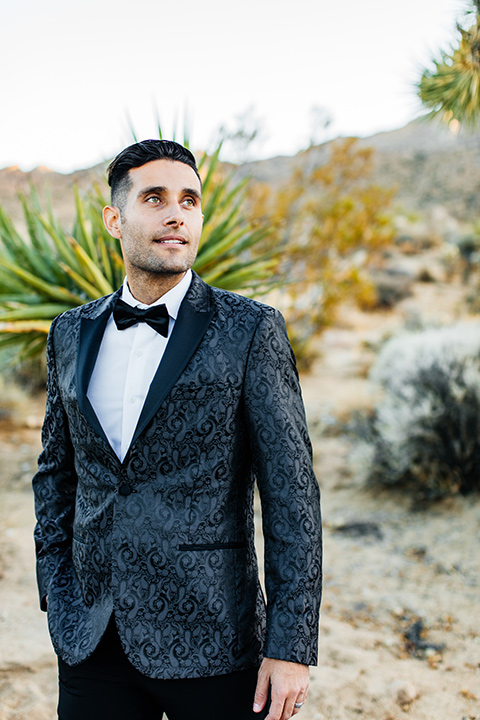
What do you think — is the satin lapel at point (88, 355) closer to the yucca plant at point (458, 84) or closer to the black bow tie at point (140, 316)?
the black bow tie at point (140, 316)

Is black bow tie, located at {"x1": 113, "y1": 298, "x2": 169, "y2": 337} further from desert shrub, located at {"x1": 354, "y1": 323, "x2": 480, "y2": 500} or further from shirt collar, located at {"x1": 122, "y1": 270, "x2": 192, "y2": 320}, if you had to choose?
desert shrub, located at {"x1": 354, "y1": 323, "x2": 480, "y2": 500}

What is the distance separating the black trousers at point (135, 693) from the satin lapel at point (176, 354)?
1.83 feet

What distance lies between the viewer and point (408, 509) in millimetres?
5406

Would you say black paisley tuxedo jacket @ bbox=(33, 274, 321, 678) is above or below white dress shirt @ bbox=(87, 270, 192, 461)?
below

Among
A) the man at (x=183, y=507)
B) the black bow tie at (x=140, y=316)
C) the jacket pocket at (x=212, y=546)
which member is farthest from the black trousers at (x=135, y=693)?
the black bow tie at (x=140, y=316)

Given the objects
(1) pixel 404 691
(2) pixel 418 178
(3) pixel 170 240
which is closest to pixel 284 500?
(3) pixel 170 240

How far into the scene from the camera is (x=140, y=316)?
165 cm

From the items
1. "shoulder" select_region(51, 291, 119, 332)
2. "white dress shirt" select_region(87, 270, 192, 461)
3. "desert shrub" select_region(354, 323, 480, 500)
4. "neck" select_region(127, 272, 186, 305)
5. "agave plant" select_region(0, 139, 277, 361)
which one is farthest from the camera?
"desert shrub" select_region(354, 323, 480, 500)

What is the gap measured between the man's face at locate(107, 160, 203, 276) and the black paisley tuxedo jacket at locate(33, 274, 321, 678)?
0.18 metres

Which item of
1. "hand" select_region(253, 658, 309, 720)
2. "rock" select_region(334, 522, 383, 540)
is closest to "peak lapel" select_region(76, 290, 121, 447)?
"hand" select_region(253, 658, 309, 720)

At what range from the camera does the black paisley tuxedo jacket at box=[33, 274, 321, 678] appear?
1439 millimetres

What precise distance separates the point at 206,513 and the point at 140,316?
1.85 ft

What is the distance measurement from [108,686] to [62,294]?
3204 mm

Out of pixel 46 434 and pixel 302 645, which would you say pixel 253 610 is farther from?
pixel 46 434
